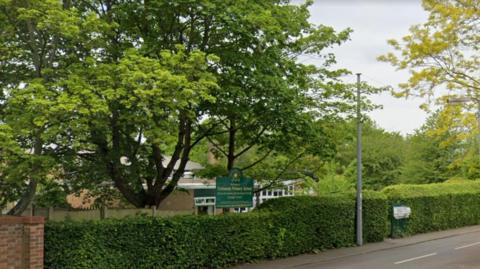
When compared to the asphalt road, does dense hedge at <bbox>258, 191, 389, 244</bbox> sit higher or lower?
higher

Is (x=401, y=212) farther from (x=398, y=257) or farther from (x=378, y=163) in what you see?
(x=378, y=163)

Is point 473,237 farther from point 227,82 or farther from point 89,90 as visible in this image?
point 89,90

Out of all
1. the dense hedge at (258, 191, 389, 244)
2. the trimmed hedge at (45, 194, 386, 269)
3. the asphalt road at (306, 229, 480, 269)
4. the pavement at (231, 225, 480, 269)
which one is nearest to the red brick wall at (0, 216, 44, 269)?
the trimmed hedge at (45, 194, 386, 269)

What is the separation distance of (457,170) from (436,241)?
2622 centimetres

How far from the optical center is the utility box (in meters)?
25.9

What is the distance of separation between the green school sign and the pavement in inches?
81.1

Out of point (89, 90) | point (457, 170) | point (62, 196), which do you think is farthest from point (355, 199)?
point (457, 170)

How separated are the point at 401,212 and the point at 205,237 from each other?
13.3 metres

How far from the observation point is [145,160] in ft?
57.4

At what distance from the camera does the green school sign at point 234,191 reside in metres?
17.9

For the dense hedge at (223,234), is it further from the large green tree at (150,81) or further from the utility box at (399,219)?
the large green tree at (150,81)

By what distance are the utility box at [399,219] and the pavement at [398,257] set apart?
62cm

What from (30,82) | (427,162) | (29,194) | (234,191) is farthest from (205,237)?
(427,162)

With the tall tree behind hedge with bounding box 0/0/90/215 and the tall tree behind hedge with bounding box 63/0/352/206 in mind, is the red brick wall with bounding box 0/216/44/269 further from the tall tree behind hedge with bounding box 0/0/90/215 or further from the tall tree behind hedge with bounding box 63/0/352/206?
→ the tall tree behind hedge with bounding box 63/0/352/206
